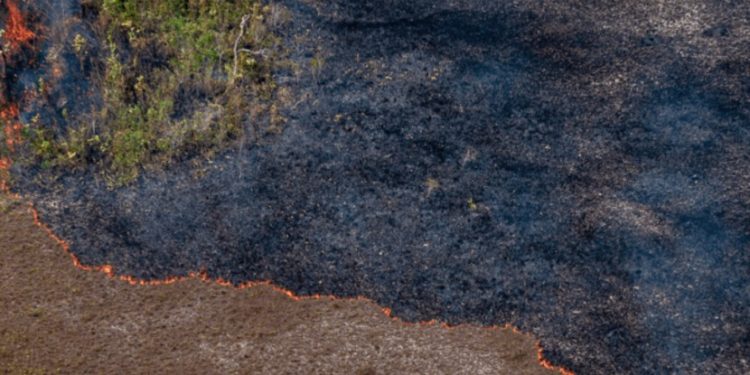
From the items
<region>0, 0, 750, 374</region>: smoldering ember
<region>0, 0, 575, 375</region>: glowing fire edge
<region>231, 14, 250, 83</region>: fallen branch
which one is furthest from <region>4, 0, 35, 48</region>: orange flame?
<region>231, 14, 250, 83</region>: fallen branch

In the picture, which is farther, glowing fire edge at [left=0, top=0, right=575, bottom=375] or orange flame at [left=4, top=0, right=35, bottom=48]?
orange flame at [left=4, top=0, right=35, bottom=48]

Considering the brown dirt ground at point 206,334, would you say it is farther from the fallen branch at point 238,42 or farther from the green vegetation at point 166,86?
the fallen branch at point 238,42

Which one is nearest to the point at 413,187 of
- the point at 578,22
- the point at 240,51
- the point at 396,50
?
the point at 396,50

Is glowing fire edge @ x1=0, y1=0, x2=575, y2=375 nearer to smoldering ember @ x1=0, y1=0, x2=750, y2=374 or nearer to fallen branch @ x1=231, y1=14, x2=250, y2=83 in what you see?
smoldering ember @ x1=0, y1=0, x2=750, y2=374

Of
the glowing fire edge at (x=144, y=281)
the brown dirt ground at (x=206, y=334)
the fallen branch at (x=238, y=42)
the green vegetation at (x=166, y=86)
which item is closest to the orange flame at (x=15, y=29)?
the green vegetation at (x=166, y=86)

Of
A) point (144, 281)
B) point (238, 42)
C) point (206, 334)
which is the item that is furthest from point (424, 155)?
point (144, 281)

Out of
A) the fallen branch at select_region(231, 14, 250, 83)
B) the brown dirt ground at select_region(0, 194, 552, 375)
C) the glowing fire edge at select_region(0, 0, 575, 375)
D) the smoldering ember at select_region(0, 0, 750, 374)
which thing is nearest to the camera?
the brown dirt ground at select_region(0, 194, 552, 375)

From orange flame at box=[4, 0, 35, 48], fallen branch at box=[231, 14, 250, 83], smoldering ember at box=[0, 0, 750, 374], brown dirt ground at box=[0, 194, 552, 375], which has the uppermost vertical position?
orange flame at box=[4, 0, 35, 48]
